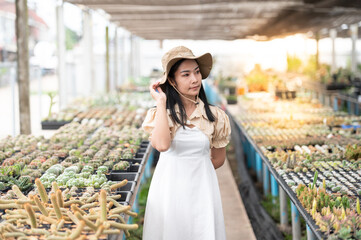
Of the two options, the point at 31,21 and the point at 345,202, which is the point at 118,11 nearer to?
the point at 345,202

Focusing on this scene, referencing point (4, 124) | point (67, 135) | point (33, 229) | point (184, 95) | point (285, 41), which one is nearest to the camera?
point (33, 229)

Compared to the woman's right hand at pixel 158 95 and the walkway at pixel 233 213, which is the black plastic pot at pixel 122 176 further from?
the walkway at pixel 233 213

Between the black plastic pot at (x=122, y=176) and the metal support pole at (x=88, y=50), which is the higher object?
the metal support pole at (x=88, y=50)

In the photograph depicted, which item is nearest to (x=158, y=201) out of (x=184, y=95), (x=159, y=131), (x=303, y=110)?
(x=159, y=131)

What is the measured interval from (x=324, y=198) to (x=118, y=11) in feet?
21.8

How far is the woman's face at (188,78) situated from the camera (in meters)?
2.68

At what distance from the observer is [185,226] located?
2.66 meters

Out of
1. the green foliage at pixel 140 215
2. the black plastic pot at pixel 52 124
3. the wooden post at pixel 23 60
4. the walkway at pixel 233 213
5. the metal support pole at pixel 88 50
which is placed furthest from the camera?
the metal support pole at pixel 88 50

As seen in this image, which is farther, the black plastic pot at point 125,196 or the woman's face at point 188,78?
the black plastic pot at point 125,196

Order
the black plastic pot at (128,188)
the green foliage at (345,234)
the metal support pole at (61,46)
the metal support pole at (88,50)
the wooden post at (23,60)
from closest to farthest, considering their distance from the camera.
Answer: the green foliage at (345,234) → the black plastic pot at (128,188) → the wooden post at (23,60) → the metal support pole at (61,46) → the metal support pole at (88,50)

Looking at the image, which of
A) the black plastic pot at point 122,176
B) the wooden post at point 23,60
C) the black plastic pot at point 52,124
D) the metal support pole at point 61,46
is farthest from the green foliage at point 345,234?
the metal support pole at point 61,46

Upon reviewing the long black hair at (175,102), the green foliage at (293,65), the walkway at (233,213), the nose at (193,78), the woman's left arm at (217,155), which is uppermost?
the green foliage at (293,65)

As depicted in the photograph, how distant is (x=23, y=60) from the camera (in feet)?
17.4

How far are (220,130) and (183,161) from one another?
0.97 ft
